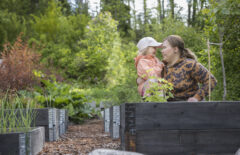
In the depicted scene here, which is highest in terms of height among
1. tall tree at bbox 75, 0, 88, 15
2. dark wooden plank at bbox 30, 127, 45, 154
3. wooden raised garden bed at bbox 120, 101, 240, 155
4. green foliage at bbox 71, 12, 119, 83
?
tall tree at bbox 75, 0, 88, 15

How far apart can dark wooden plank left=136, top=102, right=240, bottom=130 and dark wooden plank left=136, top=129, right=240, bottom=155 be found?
1.8 inches

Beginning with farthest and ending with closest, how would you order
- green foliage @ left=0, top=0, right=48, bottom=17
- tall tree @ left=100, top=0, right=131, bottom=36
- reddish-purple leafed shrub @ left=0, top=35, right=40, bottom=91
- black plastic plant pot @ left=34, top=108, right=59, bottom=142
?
tall tree @ left=100, top=0, right=131, bottom=36, green foliage @ left=0, top=0, right=48, bottom=17, reddish-purple leafed shrub @ left=0, top=35, right=40, bottom=91, black plastic plant pot @ left=34, top=108, right=59, bottom=142

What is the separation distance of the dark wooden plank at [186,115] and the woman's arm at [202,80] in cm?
56

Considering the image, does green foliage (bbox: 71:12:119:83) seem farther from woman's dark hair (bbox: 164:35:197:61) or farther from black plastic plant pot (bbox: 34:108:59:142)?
woman's dark hair (bbox: 164:35:197:61)

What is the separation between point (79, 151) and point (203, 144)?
4.65 feet

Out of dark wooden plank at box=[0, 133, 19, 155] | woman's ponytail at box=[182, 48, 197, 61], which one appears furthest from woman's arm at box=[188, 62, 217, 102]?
dark wooden plank at box=[0, 133, 19, 155]

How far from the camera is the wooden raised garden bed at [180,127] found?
201 centimetres

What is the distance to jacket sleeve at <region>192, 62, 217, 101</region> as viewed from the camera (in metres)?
2.65

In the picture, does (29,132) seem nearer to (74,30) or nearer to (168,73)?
(168,73)

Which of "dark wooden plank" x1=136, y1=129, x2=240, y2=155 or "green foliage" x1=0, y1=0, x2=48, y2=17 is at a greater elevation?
"green foliage" x1=0, y1=0, x2=48, y2=17

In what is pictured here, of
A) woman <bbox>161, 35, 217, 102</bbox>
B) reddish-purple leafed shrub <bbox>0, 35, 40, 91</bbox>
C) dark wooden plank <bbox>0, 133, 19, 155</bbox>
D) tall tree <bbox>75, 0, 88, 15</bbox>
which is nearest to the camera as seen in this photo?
dark wooden plank <bbox>0, 133, 19, 155</bbox>

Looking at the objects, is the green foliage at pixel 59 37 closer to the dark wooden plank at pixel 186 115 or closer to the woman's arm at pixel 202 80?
the woman's arm at pixel 202 80

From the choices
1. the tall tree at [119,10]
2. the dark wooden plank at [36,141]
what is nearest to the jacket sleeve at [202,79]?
the dark wooden plank at [36,141]

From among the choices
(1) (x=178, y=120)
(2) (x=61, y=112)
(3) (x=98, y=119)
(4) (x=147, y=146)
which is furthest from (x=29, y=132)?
(3) (x=98, y=119)
